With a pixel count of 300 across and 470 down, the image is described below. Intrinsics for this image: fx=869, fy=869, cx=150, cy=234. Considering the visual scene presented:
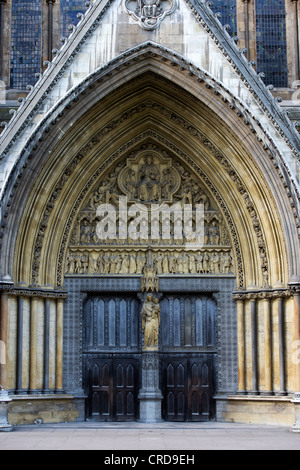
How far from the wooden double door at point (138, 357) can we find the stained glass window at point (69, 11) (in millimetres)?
7014

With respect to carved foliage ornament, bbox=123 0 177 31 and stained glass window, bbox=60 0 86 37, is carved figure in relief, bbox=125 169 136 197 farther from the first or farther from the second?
stained glass window, bbox=60 0 86 37

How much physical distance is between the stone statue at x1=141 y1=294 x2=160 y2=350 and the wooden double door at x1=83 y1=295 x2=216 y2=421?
0.42 meters

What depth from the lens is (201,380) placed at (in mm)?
20953

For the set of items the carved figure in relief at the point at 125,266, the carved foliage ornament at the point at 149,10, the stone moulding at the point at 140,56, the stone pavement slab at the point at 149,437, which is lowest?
the stone pavement slab at the point at 149,437

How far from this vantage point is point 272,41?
880 inches

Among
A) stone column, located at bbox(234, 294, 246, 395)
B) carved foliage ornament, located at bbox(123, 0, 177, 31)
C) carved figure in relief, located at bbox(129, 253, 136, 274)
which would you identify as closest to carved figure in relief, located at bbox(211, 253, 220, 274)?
stone column, located at bbox(234, 294, 246, 395)

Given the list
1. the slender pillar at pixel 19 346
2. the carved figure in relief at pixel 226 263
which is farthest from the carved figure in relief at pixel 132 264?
the slender pillar at pixel 19 346

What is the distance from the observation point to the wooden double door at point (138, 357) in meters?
20.8

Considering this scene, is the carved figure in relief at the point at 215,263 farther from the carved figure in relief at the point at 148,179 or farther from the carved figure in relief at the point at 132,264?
the carved figure in relief at the point at 148,179

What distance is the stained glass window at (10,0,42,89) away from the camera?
22016mm

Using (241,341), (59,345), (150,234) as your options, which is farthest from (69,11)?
(241,341)

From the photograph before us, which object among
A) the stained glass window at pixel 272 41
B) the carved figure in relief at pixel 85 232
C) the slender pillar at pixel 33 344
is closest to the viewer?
the slender pillar at pixel 33 344
